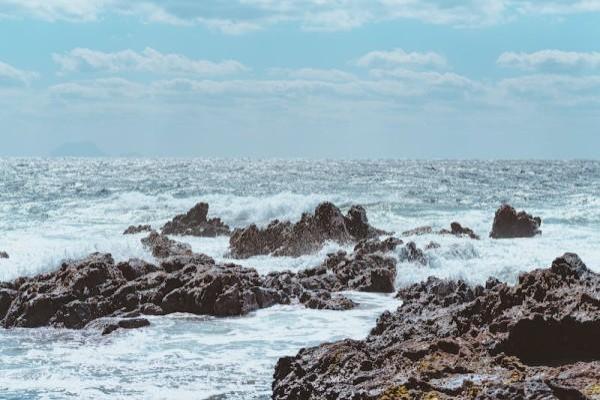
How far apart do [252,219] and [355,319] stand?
92.8ft

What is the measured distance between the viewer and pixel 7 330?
48.7ft

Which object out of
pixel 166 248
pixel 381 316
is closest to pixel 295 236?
pixel 166 248

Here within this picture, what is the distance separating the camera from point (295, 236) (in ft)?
88.5

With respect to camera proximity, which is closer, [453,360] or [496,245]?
[453,360]

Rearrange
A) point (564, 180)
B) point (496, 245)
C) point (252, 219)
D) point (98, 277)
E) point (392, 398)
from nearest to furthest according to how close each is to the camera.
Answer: point (392, 398) < point (98, 277) < point (496, 245) < point (252, 219) < point (564, 180)

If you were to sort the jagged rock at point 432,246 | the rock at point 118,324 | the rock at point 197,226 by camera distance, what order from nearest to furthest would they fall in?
1. the rock at point 118,324
2. the jagged rock at point 432,246
3. the rock at point 197,226

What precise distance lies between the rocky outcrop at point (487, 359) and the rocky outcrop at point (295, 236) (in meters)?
17.5

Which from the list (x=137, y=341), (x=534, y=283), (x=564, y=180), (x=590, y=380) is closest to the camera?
(x=590, y=380)

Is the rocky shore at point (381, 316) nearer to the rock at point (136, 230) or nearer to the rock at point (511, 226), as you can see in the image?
the rock at point (511, 226)

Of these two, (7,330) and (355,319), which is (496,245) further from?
(7,330)

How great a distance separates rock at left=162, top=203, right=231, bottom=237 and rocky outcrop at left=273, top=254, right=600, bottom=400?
24896 millimetres

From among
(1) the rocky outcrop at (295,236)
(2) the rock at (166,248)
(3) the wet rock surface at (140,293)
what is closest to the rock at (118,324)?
(3) the wet rock surface at (140,293)

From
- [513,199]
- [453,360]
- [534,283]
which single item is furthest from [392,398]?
[513,199]

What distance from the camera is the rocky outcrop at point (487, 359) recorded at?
628 centimetres
